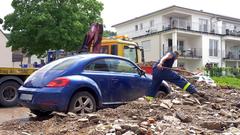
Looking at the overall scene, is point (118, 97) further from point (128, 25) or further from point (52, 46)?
point (128, 25)

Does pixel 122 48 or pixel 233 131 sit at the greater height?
pixel 122 48

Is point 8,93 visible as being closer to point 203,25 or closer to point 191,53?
point 191,53

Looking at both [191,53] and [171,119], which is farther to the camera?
[191,53]

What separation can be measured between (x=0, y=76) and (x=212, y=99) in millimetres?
6777

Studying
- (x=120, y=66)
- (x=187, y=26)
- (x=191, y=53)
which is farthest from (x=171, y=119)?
(x=187, y=26)

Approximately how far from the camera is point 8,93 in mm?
12758

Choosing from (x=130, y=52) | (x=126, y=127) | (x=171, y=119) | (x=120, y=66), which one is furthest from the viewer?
(x=130, y=52)

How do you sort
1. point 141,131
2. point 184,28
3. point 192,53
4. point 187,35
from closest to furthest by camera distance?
1. point 141,131
2. point 184,28
3. point 187,35
4. point 192,53

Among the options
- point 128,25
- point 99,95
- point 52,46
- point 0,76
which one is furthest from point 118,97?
point 128,25

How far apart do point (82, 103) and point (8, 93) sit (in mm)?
5204

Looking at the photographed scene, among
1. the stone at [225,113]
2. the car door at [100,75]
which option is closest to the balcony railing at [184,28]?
the car door at [100,75]

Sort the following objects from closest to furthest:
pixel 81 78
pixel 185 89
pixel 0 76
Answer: pixel 81 78 → pixel 185 89 → pixel 0 76

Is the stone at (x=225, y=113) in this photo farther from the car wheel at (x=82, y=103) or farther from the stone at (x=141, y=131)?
the car wheel at (x=82, y=103)

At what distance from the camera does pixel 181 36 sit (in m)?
48.2
